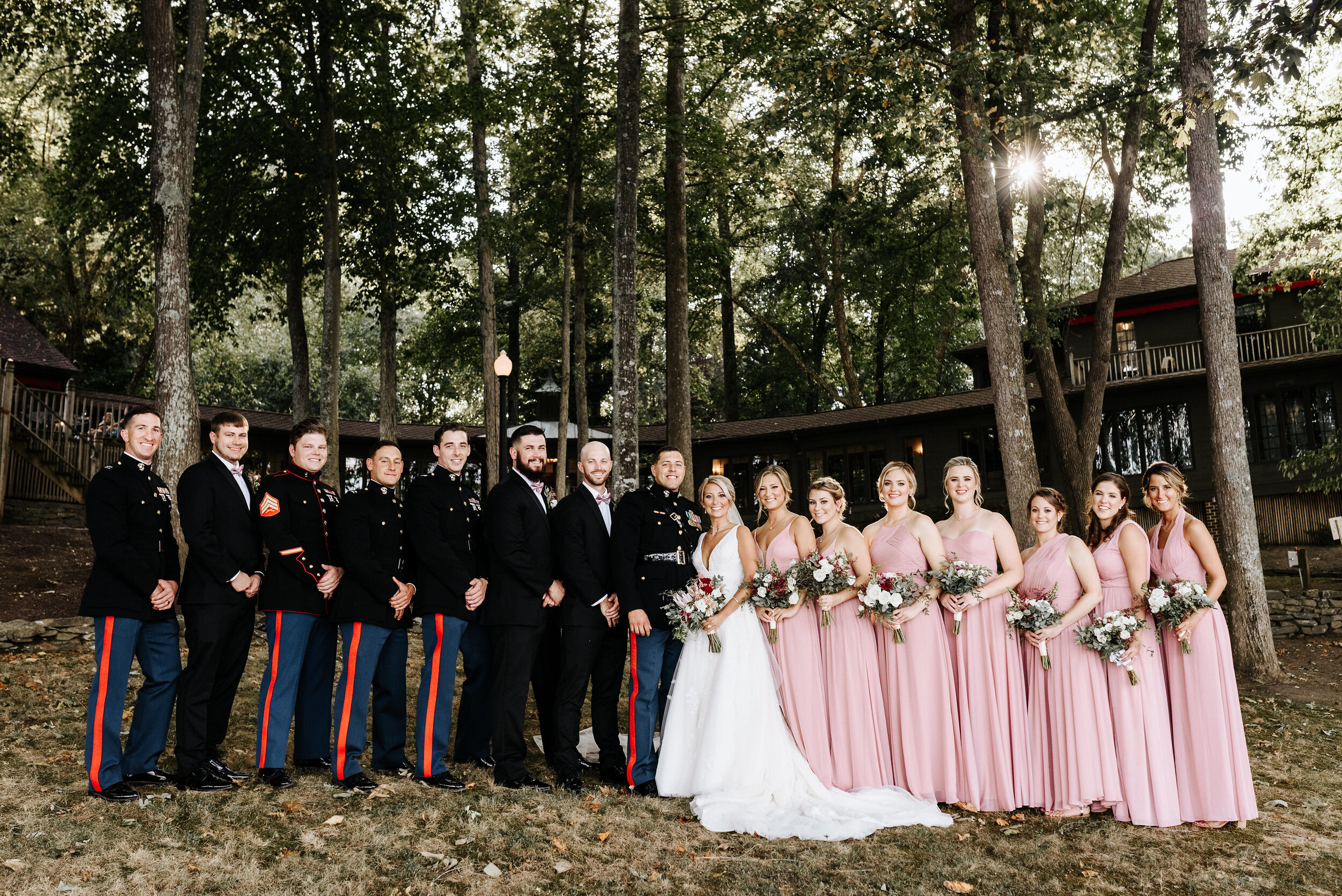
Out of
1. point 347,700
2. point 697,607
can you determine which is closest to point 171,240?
point 347,700

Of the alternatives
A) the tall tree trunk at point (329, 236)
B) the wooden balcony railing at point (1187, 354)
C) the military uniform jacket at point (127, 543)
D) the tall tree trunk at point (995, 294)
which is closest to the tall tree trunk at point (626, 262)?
the tall tree trunk at point (995, 294)

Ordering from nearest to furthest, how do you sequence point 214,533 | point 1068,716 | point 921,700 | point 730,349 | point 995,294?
point 214,533 < point 1068,716 < point 921,700 < point 995,294 < point 730,349

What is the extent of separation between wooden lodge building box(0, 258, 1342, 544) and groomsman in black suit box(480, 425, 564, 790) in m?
16.0

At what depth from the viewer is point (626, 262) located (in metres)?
13.7

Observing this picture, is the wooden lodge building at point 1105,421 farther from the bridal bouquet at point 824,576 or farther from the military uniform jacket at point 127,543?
the bridal bouquet at point 824,576

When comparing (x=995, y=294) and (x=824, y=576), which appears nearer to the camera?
(x=824, y=576)

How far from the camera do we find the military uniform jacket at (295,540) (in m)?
5.65

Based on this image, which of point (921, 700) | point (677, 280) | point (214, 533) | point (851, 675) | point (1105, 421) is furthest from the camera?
point (1105, 421)

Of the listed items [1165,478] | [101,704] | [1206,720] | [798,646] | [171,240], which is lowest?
[1206,720]

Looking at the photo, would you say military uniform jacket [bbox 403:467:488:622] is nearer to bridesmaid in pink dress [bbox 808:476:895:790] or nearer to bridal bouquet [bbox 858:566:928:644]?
bridesmaid in pink dress [bbox 808:476:895:790]

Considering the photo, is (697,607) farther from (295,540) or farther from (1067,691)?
(295,540)

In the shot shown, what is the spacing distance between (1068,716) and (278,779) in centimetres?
509

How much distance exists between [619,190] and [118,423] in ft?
41.8

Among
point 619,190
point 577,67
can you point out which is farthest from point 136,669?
point 577,67
